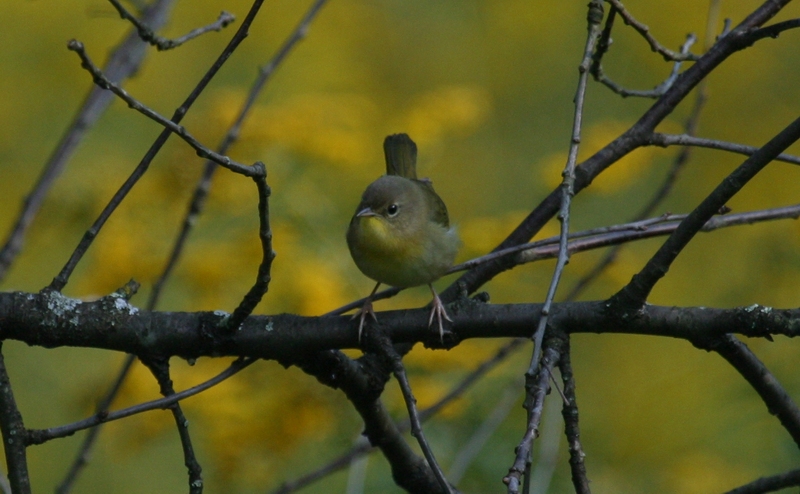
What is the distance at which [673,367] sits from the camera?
20.3 feet

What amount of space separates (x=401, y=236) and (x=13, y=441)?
180cm

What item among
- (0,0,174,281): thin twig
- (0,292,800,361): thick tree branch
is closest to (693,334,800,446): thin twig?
(0,292,800,361): thick tree branch

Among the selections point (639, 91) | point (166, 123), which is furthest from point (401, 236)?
point (166, 123)

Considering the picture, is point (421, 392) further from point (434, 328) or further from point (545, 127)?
point (545, 127)

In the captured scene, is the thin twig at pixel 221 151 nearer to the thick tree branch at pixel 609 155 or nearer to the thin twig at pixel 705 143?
the thick tree branch at pixel 609 155

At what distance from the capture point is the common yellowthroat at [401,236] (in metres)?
3.42

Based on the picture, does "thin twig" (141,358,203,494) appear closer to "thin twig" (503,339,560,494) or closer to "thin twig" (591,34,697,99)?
"thin twig" (503,339,560,494)

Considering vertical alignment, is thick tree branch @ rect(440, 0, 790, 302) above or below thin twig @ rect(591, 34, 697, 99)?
below

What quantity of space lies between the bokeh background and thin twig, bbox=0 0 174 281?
157 millimetres

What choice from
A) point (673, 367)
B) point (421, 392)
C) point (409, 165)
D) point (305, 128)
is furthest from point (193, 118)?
point (673, 367)

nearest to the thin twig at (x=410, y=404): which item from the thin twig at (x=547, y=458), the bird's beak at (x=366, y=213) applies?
the thin twig at (x=547, y=458)

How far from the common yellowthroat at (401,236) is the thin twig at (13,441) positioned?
1.45 m

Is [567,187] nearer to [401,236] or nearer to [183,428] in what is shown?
[183,428]

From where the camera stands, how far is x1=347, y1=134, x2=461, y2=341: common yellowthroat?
3.42 metres
